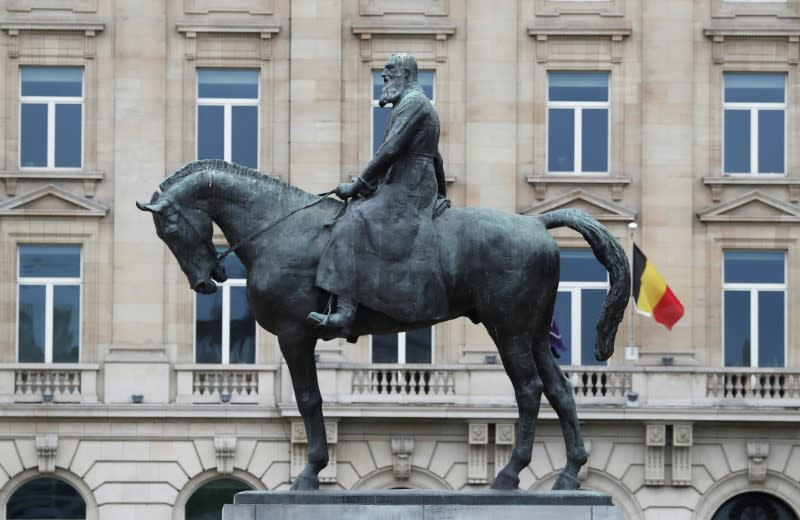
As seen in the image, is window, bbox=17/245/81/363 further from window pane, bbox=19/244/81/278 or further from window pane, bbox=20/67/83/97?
window pane, bbox=20/67/83/97

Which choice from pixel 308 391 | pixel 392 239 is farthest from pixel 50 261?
pixel 392 239

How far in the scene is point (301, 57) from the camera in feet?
168

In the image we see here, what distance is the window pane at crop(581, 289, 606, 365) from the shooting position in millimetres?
50950

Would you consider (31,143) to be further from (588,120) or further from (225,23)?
(588,120)

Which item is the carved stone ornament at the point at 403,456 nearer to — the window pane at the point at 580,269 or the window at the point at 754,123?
the window pane at the point at 580,269

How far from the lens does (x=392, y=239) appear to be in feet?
71.0

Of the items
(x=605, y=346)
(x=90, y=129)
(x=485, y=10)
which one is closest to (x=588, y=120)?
→ (x=485, y=10)

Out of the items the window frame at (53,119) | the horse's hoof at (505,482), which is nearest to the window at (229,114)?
the window frame at (53,119)

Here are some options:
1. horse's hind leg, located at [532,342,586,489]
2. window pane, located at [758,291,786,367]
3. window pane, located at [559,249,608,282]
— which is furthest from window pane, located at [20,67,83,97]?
horse's hind leg, located at [532,342,586,489]

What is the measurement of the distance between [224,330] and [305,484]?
97.1 feet

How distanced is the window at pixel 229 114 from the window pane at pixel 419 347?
4916 millimetres

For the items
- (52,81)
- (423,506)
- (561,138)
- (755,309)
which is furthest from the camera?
(561,138)

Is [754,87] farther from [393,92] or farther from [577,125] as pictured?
[393,92]

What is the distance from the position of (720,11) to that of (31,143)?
1463 centimetres
